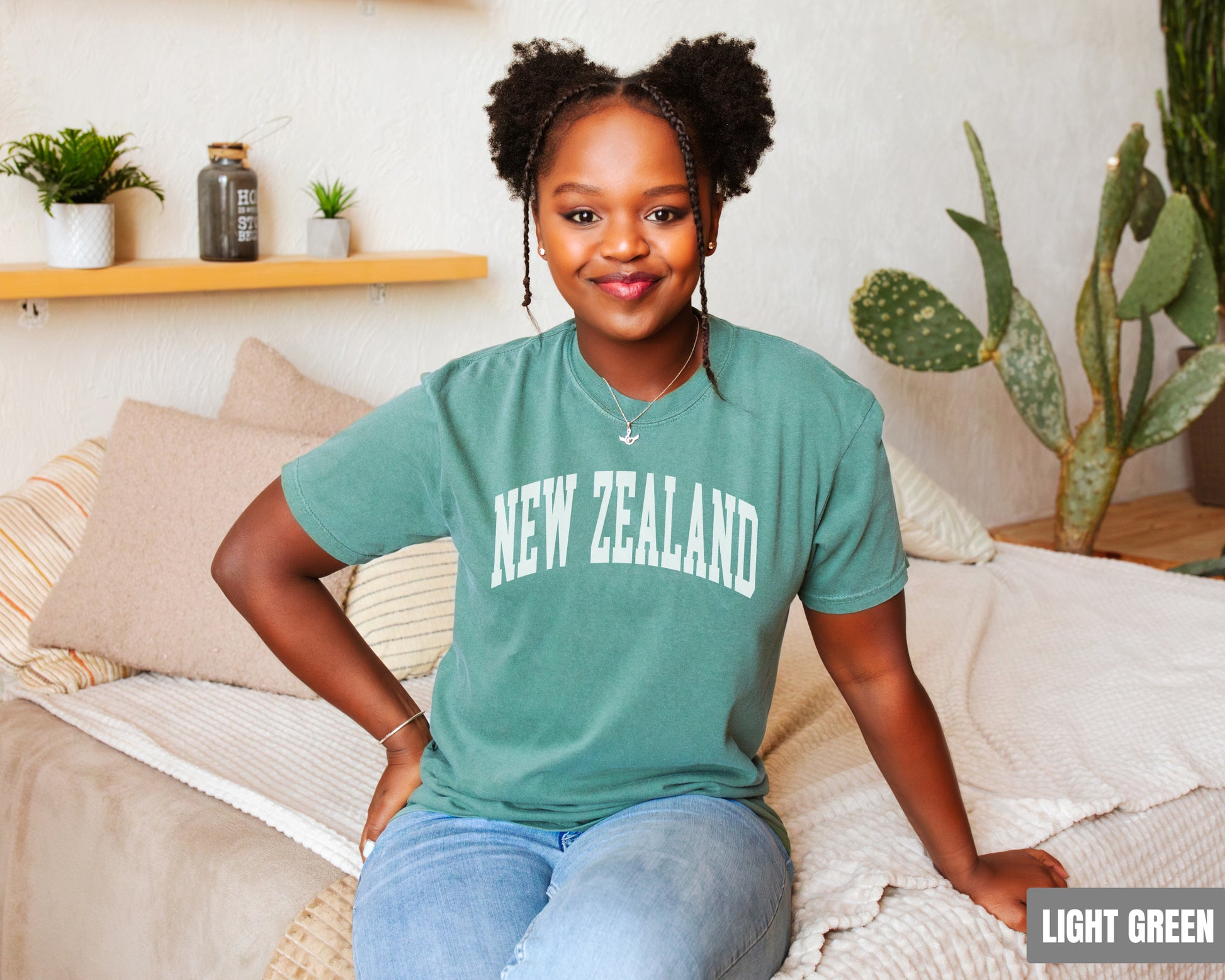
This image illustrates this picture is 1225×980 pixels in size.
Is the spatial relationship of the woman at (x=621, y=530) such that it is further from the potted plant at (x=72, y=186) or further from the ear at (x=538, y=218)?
the potted plant at (x=72, y=186)

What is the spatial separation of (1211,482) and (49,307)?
3138 millimetres

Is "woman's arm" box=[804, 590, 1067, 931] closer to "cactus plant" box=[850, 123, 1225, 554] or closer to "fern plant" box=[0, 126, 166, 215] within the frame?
"fern plant" box=[0, 126, 166, 215]

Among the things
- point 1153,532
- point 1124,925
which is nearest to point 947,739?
point 1124,925

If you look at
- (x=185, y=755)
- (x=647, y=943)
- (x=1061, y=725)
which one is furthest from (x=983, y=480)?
(x=647, y=943)

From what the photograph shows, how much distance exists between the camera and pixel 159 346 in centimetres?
185

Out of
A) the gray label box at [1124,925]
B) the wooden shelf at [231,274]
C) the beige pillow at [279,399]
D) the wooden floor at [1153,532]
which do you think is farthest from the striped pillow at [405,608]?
the wooden floor at [1153,532]

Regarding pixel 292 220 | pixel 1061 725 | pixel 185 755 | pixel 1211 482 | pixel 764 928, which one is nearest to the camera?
pixel 764 928

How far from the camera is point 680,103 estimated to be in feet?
3.10

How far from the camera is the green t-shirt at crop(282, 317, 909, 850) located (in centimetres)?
96

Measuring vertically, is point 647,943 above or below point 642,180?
below

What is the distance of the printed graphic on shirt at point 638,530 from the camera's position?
960 mm

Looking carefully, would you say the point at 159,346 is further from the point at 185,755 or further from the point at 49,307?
the point at 185,755

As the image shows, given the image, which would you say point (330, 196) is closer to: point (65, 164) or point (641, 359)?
point (65, 164)

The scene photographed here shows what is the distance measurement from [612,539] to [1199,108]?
306cm
